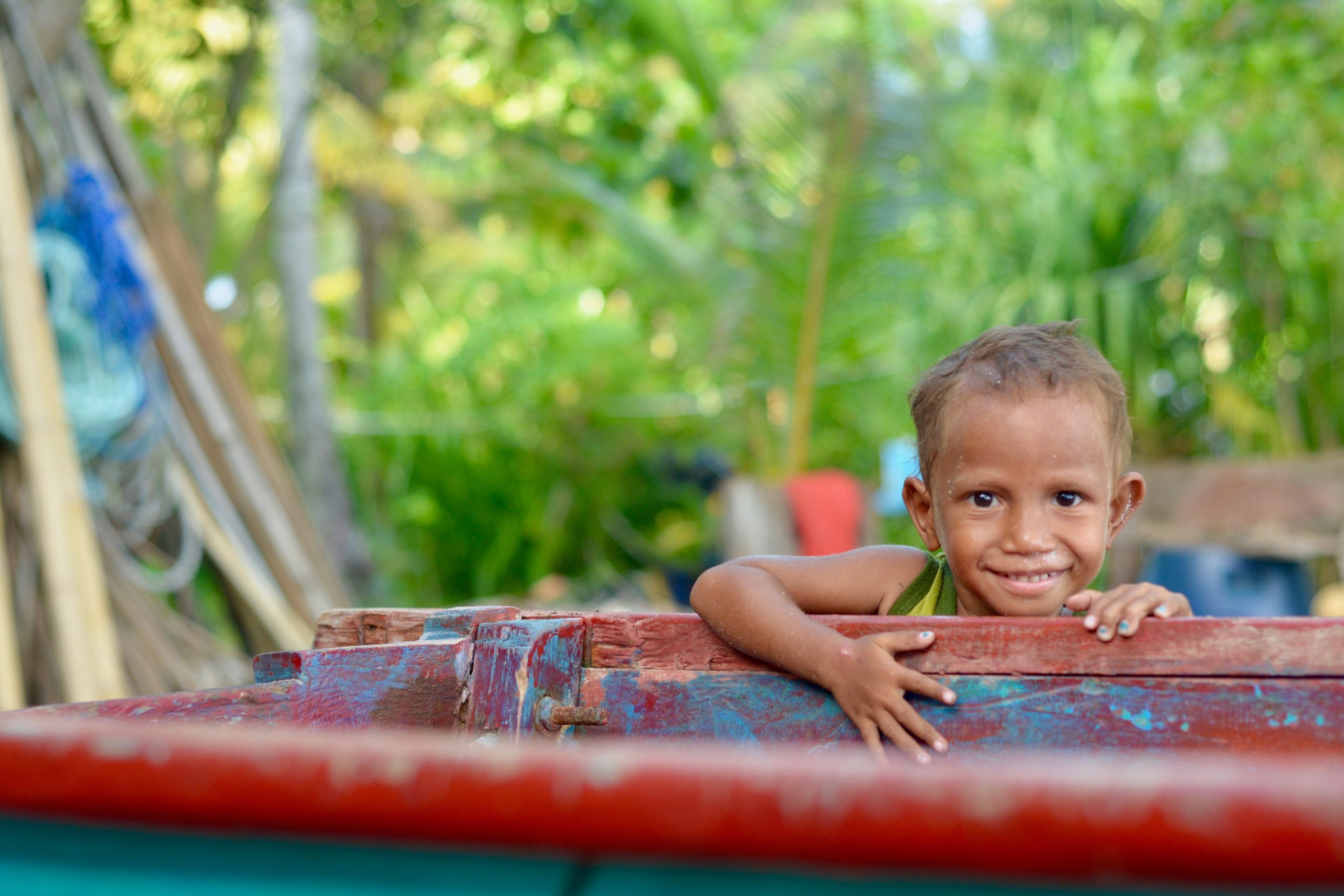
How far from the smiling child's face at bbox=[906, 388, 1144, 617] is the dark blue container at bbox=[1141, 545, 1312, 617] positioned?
125 inches

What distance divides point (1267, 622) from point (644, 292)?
20.6ft

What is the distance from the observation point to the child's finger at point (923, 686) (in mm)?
1268

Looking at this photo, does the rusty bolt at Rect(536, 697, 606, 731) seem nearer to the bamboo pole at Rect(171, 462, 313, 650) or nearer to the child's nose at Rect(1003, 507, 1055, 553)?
the child's nose at Rect(1003, 507, 1055, 553)

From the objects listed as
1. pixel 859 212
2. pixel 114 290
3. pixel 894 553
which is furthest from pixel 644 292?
pixel 894 553

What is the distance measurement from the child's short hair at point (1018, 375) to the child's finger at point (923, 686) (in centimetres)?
40

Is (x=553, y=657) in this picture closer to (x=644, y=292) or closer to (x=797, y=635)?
(x=797, y=635)

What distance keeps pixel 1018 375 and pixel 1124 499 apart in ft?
0.91

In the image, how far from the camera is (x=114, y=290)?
3805 mm

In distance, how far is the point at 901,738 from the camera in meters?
1.27

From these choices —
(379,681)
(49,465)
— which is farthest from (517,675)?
(49,465)

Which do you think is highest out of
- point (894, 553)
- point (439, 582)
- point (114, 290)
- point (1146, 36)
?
point (1146, 36)

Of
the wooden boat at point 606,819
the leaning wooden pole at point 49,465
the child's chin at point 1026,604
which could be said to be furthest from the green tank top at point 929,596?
the leaning wooden pole at point 49,465

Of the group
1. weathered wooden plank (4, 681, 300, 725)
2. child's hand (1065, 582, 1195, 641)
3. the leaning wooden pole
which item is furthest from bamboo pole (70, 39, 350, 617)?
child's hand (1065, 582, 1195, 641)

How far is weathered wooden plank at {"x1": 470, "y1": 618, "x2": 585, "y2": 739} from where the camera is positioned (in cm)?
135
